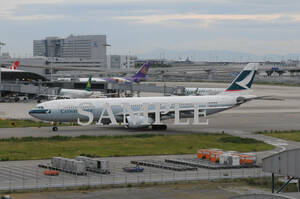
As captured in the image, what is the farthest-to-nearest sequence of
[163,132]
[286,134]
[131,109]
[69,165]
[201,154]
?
1. [131,109]
2. [163,132]
3. [286,134]
4. [201,154]
5. [69,165]

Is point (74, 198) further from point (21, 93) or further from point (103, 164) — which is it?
point (21, 93)

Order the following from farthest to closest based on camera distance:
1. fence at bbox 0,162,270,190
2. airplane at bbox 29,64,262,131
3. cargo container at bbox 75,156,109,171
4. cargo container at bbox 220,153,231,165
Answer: airplane at bbox 29,64,262,131, cargo container at bbox 220,153,231,165, cargo container at bbox 75,156,109,171, fence at bbox 0,162,270,190

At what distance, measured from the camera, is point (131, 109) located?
82750mm

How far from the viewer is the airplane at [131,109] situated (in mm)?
80188

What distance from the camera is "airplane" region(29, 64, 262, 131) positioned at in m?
80.2

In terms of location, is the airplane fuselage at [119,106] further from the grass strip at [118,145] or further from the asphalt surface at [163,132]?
the grass strip at [118,145]

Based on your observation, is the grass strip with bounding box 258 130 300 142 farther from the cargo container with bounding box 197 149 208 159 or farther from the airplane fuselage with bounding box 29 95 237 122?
the cargo container with bounding box 197 149 208 159

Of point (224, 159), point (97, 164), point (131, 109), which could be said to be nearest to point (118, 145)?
point (131, 109)

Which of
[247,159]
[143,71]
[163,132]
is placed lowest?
[163,132]

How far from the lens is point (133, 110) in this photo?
3295 inches

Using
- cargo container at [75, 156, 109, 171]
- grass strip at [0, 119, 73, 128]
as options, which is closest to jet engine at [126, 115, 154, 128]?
grass strip at [0, 119, 73, 128]

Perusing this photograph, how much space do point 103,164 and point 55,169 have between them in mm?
4685

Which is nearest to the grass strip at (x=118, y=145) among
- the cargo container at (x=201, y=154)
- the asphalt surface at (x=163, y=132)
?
the asphalt surface at (x=163, y=132)

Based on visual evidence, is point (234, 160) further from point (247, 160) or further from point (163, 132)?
point (163, 132)
